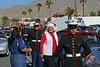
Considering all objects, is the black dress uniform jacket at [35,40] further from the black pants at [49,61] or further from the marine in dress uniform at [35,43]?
the black pants at [49,61]

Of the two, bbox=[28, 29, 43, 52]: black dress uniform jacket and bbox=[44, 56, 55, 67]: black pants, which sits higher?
bbox=[28, 29, 43, 52]: black dress uniform jacket

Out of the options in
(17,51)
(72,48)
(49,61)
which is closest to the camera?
(72,48)

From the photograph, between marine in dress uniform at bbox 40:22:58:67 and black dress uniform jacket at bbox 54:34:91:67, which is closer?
black dress uniform jacket at bbox 54:34:91:67

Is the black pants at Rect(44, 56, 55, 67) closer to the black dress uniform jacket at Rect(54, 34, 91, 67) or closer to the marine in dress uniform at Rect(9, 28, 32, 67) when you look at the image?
the marine in dress uniform at Rect(9, 28, 32, 67)

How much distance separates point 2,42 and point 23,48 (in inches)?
273

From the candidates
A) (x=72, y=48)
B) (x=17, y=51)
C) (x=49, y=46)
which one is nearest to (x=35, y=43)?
(x=49, y=46)

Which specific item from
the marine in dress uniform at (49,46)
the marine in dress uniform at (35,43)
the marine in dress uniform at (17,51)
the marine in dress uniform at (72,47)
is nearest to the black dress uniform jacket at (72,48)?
the marine in dress uniform at (72,47)

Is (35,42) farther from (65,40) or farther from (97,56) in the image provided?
(65,40)

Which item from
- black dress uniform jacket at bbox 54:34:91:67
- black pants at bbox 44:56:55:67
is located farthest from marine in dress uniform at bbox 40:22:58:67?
black dress uniform jacket at bbox 54:34:91:67

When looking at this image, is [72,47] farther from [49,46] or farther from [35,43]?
[35,43]

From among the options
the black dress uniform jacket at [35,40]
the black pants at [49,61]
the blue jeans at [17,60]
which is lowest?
the black pants at [49,61]

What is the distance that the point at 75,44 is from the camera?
13.2ft

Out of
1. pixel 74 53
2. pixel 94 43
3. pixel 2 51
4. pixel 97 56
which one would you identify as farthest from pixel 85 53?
pixel 2 51

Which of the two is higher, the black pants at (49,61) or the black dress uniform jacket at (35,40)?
the black dress uniform jacket at (35,40)
